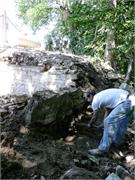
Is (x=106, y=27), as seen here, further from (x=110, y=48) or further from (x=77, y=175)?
(x=77, y=175)

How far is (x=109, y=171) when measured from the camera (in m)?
5.17

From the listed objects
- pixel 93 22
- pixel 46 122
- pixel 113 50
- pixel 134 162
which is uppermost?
pixel 93 22

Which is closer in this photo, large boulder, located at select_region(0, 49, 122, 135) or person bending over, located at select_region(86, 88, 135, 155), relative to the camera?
person bending over, located at select_region(86, 88, 135, 155)

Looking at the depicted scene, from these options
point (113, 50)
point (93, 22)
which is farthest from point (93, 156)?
point (113, 50)

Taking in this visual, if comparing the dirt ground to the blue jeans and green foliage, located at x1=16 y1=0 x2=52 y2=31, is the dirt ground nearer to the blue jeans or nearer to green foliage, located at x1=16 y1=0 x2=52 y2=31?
the blue jeans

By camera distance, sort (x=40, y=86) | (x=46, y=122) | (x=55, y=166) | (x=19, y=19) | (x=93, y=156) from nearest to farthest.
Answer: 1. (x=55, y=166)
2. (x=93, y=156)
3. (x=46, y=122)
4. (x=40, y=86)
5. (x=19, y=19)

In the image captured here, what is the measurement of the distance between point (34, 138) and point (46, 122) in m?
0.40

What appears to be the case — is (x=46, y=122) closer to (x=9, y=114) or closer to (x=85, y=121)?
(x=9, y=114)

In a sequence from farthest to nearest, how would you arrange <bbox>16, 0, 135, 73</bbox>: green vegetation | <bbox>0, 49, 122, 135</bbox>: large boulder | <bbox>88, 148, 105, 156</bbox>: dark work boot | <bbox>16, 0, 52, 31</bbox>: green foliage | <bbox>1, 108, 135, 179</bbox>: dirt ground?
<bbox>16, 0, 52, 31</bbox>: green foliage < <bbox>16, 0, 135, 73</bbox>: green vegetation < <bbox>0, 49, 122, 135</bbox>: large boulder < <bbox>88, 148, 105, 156</bbox>: dark work boot < <bbox>1, 108, 135, 179</bbox>: dirt ground

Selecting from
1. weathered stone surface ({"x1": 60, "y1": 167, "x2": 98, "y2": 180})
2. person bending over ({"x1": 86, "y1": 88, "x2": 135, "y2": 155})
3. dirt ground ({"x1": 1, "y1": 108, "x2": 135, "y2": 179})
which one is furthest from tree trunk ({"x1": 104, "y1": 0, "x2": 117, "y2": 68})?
weathered stone surface ({"x1": 60, "y1": 167, "x2": 98, "y2": 180})

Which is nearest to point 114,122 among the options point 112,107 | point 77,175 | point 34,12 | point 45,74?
point 112,107

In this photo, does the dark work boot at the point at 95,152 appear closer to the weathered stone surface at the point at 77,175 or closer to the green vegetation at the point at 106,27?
the weathered stone surface at the point at 77,175

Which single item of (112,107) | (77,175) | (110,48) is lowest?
(77,175)

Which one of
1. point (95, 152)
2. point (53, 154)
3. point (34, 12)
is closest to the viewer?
point (53, 154)
